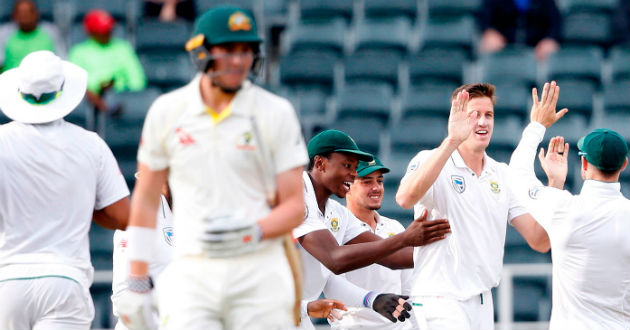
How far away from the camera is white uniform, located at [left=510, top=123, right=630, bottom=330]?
6129mm

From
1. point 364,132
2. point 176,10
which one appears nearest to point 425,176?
point 364,132

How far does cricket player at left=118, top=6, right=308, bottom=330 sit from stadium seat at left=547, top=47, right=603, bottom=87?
871 centimetres

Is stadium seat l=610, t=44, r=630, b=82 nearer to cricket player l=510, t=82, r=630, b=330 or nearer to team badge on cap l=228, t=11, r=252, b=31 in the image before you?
cricket player l=510, t=82, r=630, b=330

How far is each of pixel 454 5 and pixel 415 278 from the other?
748 centimetres

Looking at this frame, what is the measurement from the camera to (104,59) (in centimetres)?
1222

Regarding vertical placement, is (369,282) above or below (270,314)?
below

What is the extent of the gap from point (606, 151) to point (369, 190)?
6.10 ft

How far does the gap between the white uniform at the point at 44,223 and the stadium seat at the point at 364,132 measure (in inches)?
251

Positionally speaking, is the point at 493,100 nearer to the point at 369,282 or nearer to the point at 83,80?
the point at 369,282

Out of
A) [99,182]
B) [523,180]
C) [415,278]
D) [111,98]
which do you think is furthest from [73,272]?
[111,98]

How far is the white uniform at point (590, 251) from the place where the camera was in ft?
20.1

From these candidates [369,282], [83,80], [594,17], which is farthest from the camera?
[594,17]

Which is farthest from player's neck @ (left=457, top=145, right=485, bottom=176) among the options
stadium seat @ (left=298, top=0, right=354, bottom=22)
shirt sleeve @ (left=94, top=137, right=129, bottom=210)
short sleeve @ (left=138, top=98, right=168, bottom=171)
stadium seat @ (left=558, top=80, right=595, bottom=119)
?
stadium seat @ (left=298, top=0, right=354, bottom=22)

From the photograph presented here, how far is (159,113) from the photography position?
4.64 meters
